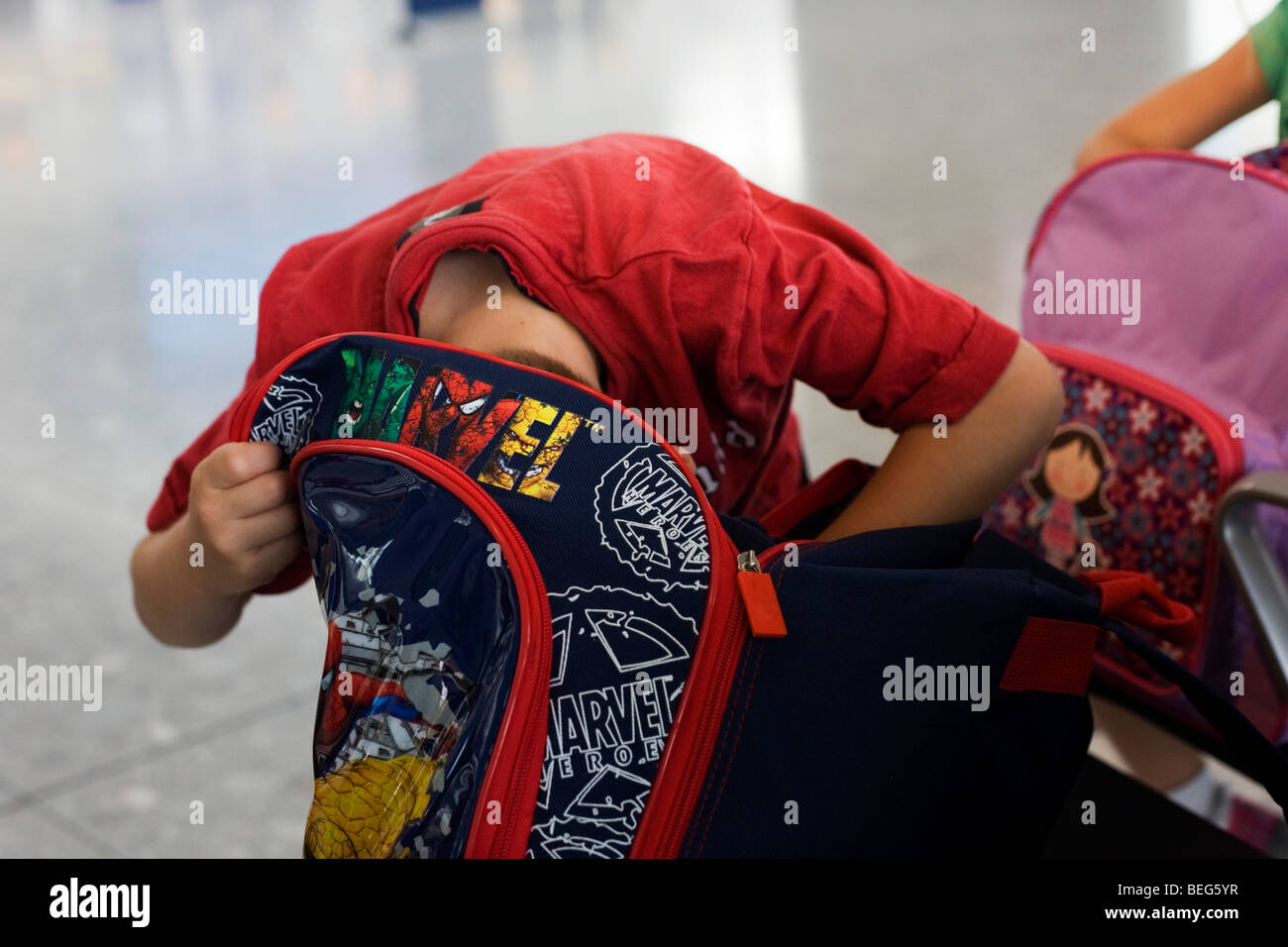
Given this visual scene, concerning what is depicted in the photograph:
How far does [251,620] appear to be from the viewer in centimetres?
173

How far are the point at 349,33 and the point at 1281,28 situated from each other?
5.24m

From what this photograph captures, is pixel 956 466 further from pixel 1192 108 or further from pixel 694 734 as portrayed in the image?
pixel 1192 108

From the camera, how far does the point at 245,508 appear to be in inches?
28.9

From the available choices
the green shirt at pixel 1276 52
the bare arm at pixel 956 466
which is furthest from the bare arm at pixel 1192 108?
the bare arm at pixel 956 466

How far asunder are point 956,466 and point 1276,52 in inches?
21.4

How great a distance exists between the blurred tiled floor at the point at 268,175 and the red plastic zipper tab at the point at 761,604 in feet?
2.77

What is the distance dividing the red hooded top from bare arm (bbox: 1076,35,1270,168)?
429mm

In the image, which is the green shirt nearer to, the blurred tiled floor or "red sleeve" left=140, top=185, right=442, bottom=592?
the blurred tiled floor

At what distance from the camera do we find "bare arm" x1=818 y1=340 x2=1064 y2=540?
819 mm

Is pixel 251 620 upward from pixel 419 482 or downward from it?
downward

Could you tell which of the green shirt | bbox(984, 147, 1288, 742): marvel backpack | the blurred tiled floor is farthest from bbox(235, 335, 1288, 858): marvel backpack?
the blurred tiled floor
